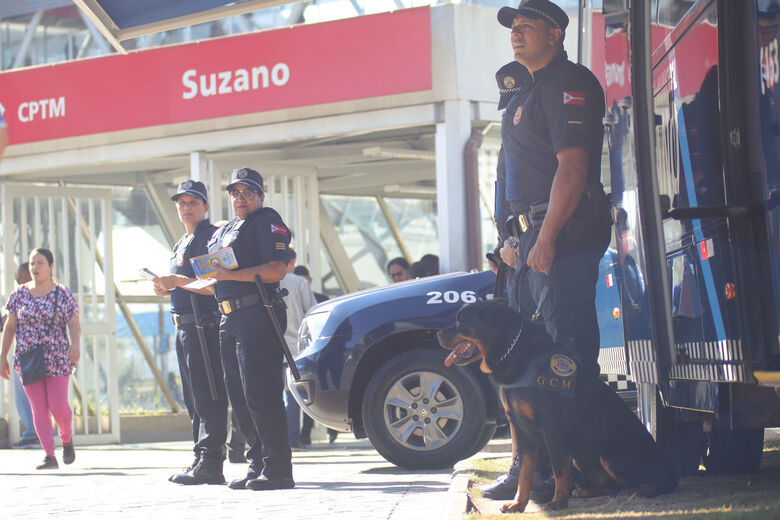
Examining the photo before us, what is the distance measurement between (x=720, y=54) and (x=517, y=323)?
1.32 meters

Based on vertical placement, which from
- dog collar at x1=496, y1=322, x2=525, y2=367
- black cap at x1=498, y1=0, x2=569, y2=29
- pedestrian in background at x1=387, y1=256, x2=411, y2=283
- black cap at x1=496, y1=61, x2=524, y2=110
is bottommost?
dog collar at x1=496, y1=322, x2=525, y2=367

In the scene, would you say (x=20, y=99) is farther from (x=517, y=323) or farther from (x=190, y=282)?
(x=517, y=323)

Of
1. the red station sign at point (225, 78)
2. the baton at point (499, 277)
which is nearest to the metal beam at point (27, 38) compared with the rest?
the red station sign at point (225, 78)

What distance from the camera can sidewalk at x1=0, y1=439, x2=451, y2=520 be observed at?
19.5 feet

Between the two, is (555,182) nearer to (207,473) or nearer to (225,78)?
(207,473)

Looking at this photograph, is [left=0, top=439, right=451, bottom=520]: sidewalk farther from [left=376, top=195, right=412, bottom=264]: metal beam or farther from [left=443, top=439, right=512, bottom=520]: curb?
[left=376, top=195, right=412, bottom=264]: metal beam

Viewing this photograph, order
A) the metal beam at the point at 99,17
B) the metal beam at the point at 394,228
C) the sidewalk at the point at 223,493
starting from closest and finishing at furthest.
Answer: the sidewalk at the point at 223,493
the metal beam at the point at 99,17
the metal beam at the point at 394,228

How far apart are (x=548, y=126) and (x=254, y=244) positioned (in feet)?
8.43

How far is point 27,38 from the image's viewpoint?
16.4m

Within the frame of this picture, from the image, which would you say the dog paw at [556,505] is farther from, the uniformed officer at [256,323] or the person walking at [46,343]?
the person walking at [46,343]

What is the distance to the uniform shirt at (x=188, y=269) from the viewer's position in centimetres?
770

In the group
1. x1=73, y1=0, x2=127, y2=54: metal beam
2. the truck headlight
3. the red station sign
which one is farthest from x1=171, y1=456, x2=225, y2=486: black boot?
the red station sign

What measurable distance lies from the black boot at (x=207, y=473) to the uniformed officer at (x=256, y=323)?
1.59 feet

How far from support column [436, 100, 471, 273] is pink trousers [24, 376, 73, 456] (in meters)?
3.75
